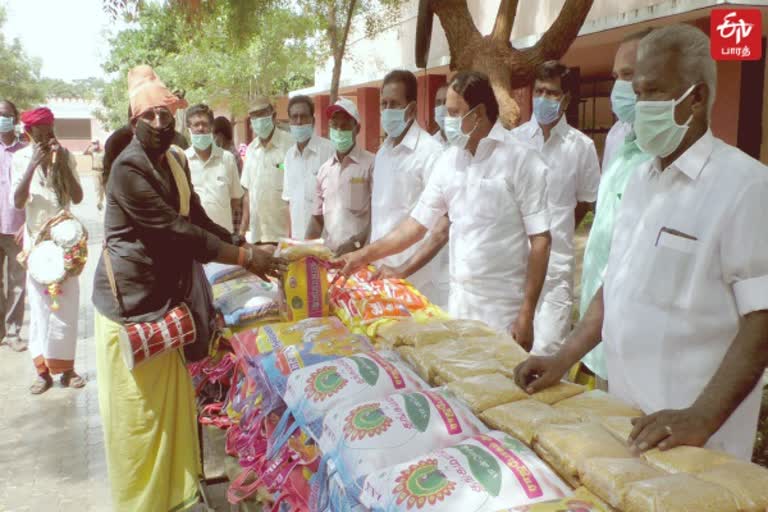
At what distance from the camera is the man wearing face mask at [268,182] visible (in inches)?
296

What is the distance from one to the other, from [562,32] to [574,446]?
17.9ft

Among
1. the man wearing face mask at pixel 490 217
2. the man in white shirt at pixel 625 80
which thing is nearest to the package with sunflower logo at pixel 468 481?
the man wearing face mask at pixel 490 217

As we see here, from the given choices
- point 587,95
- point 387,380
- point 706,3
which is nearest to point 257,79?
point 587,95

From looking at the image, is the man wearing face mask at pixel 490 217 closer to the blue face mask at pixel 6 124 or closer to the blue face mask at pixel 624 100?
the blue face mask at pixel 624 100

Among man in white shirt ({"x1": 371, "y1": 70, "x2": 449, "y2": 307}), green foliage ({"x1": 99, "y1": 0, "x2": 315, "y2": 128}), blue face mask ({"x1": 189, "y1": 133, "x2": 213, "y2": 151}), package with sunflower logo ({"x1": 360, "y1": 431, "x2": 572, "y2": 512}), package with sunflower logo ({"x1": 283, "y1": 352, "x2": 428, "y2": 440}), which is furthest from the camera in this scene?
green foliage ({"x1": 99, "y1": 0, "x2": 315, "y2": 128})

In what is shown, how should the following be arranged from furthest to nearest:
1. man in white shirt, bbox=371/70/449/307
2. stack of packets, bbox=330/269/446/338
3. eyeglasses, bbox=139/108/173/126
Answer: man in white shirt, bbox=371/70/449/307
eyeglasses, bbox=139/108/173/126
stack of packets, bbox=330/269/446/338

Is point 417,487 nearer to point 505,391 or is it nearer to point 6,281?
point 505,391

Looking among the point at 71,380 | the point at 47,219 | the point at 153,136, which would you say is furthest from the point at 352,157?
the point at 71,380

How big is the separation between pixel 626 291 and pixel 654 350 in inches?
7.4

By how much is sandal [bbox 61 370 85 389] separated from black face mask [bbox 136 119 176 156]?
345 centimetres

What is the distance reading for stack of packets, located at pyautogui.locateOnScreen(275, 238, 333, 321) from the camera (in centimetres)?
367

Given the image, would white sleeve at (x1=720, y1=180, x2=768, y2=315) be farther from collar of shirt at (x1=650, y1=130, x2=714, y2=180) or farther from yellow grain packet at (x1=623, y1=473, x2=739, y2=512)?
yellow grain packet at (x1=623, y1=473, x2=739, y2=512)

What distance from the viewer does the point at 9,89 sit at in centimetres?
3981

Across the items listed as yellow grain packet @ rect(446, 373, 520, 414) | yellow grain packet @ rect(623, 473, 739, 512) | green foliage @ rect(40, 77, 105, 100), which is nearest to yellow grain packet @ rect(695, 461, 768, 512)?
yellow grain packet @ rect(623, 473, 739, 512)
